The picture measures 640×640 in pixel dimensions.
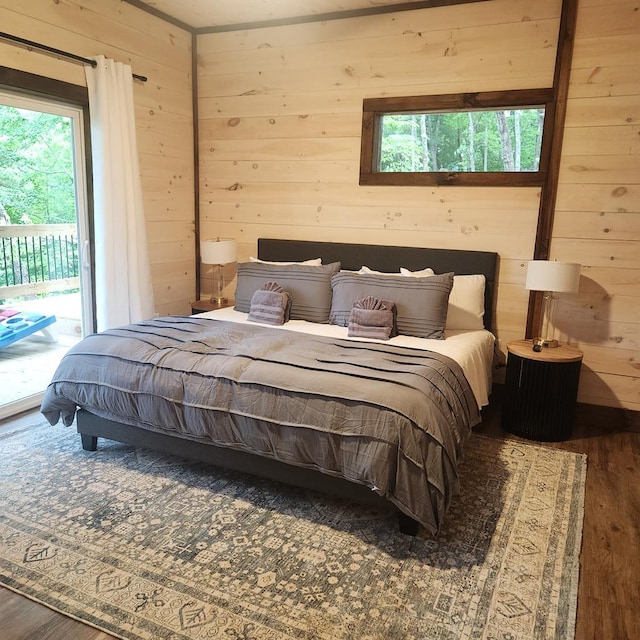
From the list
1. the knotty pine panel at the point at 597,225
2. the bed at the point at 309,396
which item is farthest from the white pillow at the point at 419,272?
the knotty pine panel at the point at 597,225

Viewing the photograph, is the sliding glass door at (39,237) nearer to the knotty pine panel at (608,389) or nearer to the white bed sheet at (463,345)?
the white bed sheet at (463,345)

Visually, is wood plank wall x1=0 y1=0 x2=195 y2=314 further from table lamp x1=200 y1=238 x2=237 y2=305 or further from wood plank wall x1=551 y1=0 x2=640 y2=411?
wood plank wall x1=551 y1=0 x2=640 y2=411

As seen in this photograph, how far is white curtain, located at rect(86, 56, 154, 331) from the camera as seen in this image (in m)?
3.65

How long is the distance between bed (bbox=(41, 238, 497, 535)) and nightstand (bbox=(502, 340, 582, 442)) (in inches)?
8.3

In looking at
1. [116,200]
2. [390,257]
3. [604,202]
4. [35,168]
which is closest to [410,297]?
[390,257]

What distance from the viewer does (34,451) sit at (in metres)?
2.96

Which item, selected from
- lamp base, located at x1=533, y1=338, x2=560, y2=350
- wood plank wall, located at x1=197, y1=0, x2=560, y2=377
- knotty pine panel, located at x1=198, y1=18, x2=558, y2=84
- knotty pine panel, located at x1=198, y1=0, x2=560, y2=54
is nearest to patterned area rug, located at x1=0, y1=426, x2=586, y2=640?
lamp base, located at x1=533, y1=338, x2=560, y2=350

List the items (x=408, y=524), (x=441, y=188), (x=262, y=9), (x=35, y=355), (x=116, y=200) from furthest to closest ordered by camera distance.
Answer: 1. (x=35, y=355)
2. (x=262, y=9)
3. (x=441, y=188)
4. (x=116, y=200)
5. (x=408, y=524)

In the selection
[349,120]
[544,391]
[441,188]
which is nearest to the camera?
[544,391]

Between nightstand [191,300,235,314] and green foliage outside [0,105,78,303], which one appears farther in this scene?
nightstand [191,300,235,314]

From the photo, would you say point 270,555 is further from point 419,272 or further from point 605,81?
point 605,81

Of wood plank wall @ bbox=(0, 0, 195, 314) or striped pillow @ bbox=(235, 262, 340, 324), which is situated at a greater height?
wood plank wall @ bbox=(0, 0, 195, 314)

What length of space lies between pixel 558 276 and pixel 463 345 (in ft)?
2.41

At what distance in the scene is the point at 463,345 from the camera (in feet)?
10.4
